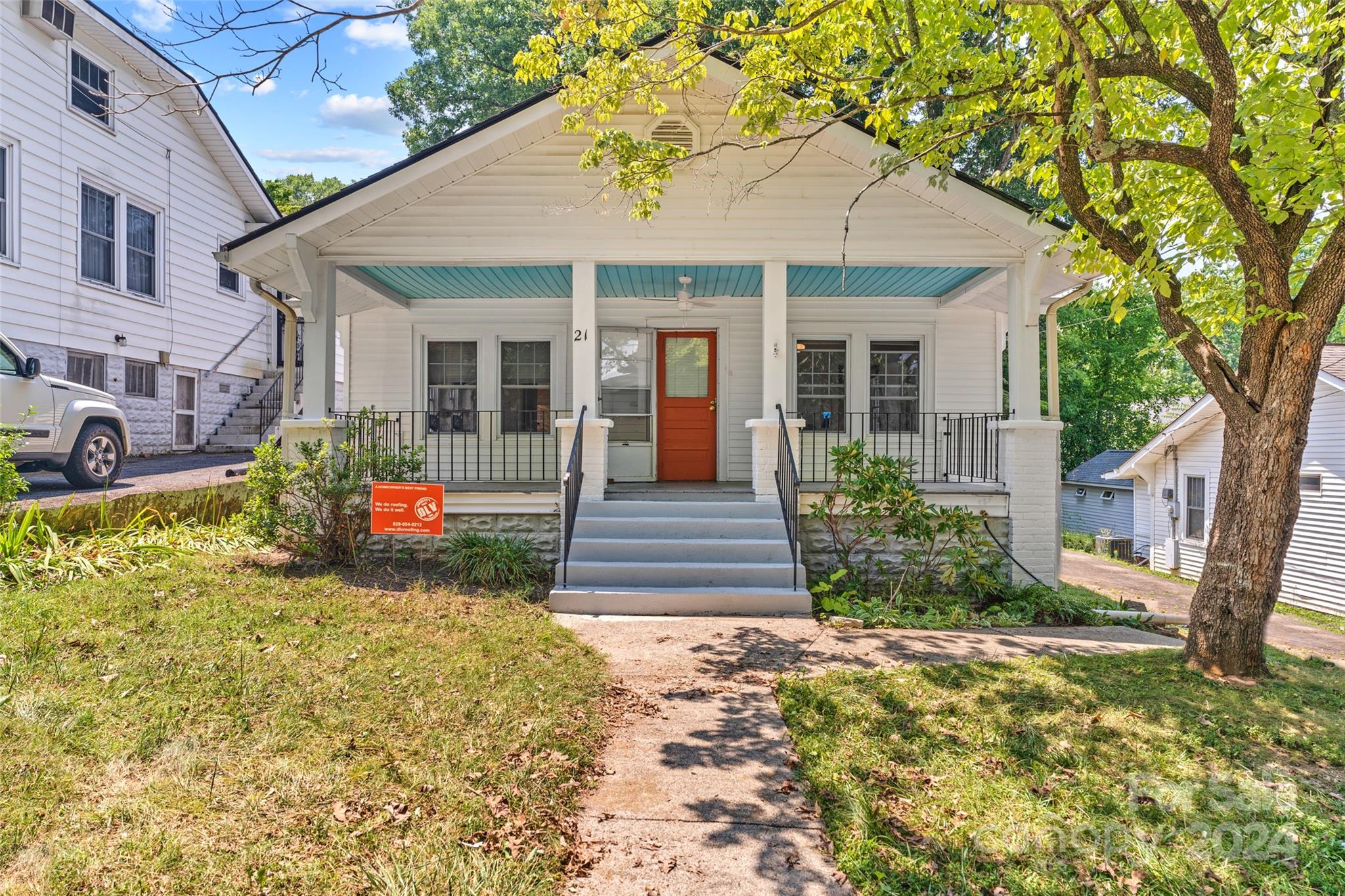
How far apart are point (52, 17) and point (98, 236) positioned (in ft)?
10.0

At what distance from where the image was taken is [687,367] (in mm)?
10016

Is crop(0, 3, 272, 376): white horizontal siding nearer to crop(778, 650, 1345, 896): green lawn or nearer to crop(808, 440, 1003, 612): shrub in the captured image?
crop(808, 440, 1003, 612): shrub

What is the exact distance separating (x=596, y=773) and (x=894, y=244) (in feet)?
21.2

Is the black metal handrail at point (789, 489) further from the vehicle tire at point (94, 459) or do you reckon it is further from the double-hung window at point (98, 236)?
the double-hung window at point (98, 236)

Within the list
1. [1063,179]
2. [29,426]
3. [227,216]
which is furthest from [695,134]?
[227,216]

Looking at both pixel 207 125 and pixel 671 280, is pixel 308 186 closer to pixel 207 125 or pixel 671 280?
pixel 207 125

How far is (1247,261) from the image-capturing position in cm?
459

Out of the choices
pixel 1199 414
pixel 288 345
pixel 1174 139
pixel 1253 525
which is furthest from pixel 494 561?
pixel 1199 414

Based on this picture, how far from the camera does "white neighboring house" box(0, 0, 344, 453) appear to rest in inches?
378

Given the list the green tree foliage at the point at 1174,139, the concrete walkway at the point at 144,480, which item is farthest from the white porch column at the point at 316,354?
the green tree foliage at the point at 1174,139

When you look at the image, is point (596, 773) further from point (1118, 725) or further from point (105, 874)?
point (1118, 725)

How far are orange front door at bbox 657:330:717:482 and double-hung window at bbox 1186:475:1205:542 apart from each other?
14825 mm

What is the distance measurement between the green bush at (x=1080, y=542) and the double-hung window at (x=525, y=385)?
65.5 ft

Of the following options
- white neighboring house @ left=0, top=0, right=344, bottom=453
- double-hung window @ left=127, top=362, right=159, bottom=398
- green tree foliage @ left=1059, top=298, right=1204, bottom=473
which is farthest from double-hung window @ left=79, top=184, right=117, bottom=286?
green tree foliage @ left=1059, top=298, right=1204, bottom=473
